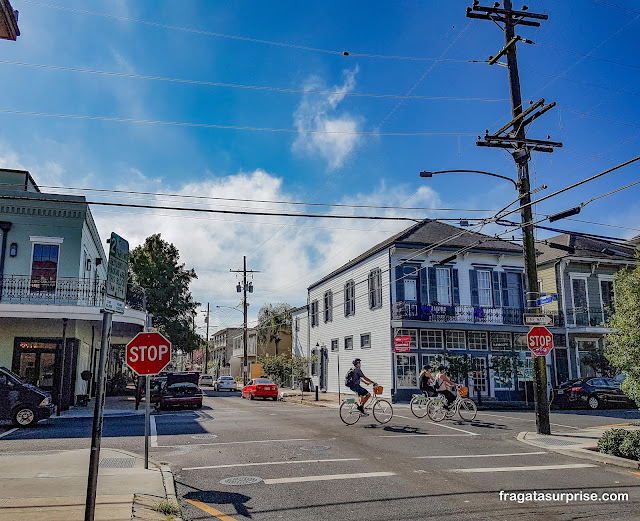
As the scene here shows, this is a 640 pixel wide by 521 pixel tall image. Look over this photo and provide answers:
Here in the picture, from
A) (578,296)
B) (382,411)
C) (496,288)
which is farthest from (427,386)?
(578,296)

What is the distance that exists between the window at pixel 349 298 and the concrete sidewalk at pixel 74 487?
2320 centimetres

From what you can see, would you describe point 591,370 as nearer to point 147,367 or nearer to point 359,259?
point 359,259

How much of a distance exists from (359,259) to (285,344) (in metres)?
25.6

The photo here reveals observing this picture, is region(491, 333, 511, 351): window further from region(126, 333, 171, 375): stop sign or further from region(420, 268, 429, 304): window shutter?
region(126, 333, 171, 375): stop sign

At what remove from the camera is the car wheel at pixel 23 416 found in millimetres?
15844

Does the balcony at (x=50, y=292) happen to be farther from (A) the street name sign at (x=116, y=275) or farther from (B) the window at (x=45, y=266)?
(A) the street name sign at (x=116, y=275)

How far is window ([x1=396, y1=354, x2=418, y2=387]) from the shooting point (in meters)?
28.0

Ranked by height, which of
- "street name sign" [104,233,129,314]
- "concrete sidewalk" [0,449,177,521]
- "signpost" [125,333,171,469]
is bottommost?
"concrete sidewalk" [0,449,177,521]

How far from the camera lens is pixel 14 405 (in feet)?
51.8

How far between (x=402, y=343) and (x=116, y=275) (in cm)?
2215

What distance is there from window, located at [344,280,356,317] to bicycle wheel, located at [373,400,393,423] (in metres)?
17.0

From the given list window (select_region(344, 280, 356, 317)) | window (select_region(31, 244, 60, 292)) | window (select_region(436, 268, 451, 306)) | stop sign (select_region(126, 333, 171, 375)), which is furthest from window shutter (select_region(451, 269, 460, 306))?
stop sign (select_region(126, 333, 171, 375))

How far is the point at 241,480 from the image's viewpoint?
8734mm

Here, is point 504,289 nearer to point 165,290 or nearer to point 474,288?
point 474,288
